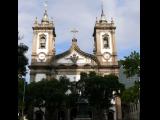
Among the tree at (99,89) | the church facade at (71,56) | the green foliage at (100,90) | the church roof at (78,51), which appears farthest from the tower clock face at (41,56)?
the green foliage at (100,90)

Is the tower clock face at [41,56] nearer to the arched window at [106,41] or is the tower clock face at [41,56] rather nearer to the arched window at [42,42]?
the arched window at [42,42]

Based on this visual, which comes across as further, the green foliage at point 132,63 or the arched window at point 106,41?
the arched window at point 106,41

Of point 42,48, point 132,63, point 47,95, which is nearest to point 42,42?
point 42,48

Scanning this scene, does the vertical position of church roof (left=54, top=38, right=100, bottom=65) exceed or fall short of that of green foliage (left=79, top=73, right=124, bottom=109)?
it exceeds it

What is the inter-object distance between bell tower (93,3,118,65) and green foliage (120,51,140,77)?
37.2 metres

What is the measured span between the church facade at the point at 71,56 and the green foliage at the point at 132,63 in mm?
35840

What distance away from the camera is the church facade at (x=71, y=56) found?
62.9 m

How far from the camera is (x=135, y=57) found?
26031 mm

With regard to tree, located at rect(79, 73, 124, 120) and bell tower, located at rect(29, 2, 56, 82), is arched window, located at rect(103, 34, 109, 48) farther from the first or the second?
tree, located at rect(79, 73, 124, 120)

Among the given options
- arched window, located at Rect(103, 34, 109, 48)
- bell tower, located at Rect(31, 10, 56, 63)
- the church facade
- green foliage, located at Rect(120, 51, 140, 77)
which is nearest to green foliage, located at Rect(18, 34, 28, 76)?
green foliage, located at Rect(120, 51, 140, 77)

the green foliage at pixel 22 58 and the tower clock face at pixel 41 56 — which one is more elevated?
the tower clock face at pixel 41 56

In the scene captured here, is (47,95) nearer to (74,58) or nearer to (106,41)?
(74,58)

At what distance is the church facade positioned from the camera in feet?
206

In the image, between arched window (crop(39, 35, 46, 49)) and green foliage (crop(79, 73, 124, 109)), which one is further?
arched window (crop(39, 35, 46, 49))
